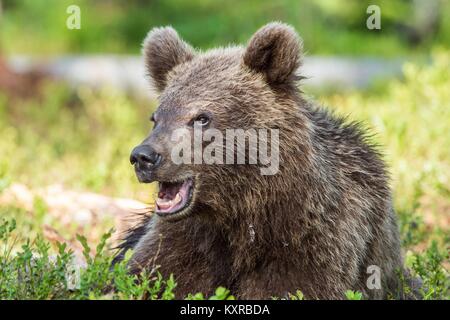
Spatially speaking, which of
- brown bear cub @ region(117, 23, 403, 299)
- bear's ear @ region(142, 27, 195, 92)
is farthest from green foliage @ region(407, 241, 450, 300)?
bear's ear @ region(142, 27, 195, 92)

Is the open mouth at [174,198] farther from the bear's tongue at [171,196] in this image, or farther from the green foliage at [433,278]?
the green foliage at [433,278]

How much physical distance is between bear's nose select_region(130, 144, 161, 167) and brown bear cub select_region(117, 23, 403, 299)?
11 millimetres

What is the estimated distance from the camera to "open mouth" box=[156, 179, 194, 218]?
16.9ft

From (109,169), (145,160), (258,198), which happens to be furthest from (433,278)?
(109,169)

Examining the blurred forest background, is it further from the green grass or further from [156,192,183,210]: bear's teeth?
[156,192,183,210]: bear's teeth

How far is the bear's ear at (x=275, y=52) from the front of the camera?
5461mm

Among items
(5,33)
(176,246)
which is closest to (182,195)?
(176,246)

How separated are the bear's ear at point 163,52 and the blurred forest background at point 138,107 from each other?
88 cm

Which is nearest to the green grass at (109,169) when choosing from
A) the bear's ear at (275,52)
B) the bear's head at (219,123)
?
the bear's head at (219,123)

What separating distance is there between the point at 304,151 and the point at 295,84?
46 centimetres

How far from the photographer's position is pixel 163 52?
19.4ft

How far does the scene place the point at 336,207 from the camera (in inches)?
218

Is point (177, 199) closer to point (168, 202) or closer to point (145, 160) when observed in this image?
point (168, 202)
